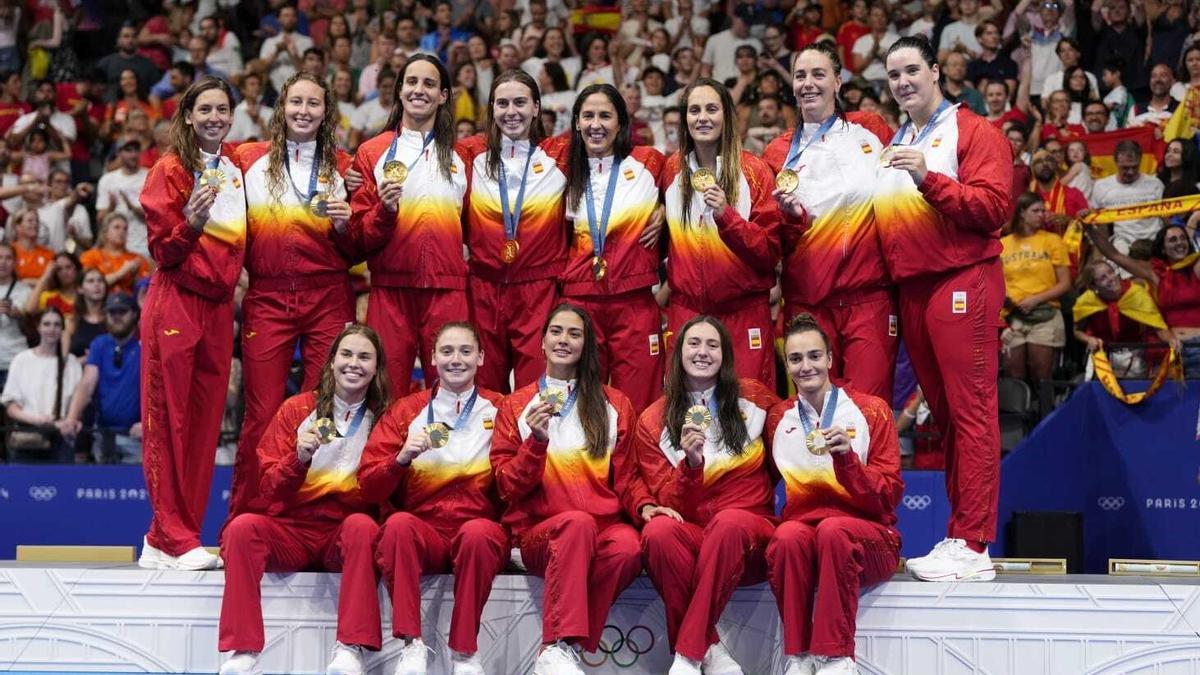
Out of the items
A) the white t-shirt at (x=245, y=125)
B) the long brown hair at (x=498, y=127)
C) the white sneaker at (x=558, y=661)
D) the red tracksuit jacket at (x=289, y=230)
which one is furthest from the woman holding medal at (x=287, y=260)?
the white t-shirt at (x=245, y=125)

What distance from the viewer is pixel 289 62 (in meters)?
13.7

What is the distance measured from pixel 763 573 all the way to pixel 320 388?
1993 mm

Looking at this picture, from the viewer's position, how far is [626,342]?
679 cm

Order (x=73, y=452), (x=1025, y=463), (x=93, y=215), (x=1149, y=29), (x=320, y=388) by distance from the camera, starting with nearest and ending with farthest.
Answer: (x=320, y=388), (x=1025, y=463), (x=73, y=452), (x=1149, y=29), (x=93, y=215)

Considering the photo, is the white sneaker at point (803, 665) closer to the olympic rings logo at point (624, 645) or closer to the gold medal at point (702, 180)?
the olympic rings logo at point (624, 645)

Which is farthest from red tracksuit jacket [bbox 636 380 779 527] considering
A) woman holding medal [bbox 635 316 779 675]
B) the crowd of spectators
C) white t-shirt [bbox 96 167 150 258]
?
white t-shirt [bbox 96 167 150 258]

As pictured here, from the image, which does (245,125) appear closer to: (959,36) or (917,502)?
(959,36)

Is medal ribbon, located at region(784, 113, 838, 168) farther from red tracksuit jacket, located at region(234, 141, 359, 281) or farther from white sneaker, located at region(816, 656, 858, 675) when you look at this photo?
white sneaker, located at region(816, 656, 858, 675)

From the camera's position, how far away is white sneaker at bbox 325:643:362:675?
19.1 ft

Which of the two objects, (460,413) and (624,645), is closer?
(624,645)

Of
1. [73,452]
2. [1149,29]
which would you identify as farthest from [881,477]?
[1149,29]

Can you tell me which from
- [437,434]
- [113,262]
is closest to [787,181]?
[437,434]

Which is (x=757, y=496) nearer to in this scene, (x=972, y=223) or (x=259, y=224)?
(x=972, y=223)

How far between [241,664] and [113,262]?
20.1 ft
